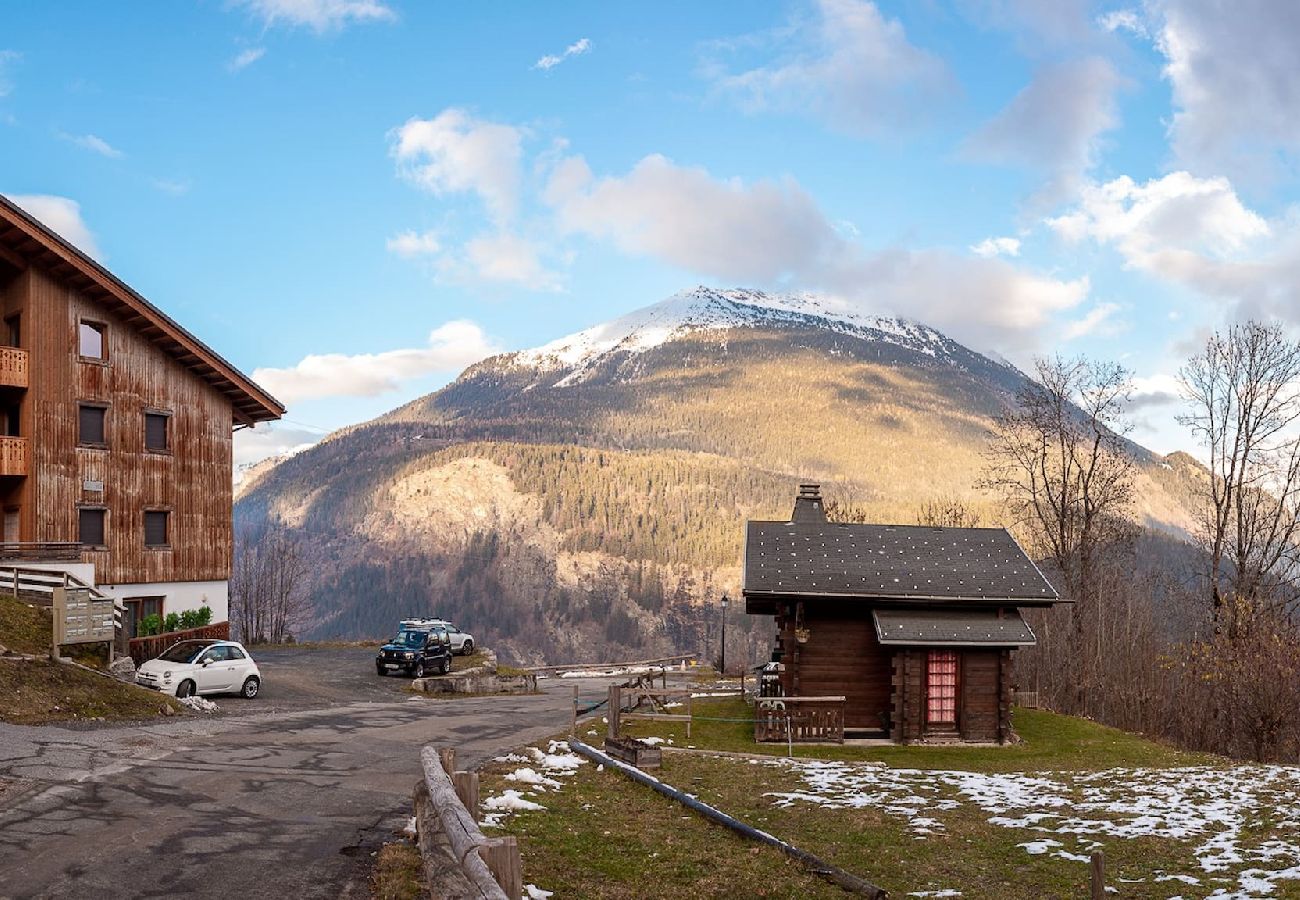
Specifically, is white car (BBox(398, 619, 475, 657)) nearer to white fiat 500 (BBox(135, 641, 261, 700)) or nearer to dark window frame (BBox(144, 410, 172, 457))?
dark window frame (BBox(144, 410, 172, 457))

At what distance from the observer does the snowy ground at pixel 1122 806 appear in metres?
12.4

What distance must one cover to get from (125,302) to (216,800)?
29.8 meters

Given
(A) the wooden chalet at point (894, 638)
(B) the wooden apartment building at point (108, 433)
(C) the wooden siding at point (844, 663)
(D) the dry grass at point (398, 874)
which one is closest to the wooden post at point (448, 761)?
(D) the dry grass at point (398, 874)

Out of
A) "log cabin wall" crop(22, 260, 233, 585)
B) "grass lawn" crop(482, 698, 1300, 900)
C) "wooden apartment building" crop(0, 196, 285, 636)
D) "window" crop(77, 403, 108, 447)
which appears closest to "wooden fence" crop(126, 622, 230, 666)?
"wooden apartment building" crop(0, 196, 285, 636)

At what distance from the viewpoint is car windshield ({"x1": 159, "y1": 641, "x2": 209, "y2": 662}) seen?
2784 centimetres

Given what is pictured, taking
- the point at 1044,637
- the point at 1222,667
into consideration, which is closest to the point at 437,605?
the point at 1044,637

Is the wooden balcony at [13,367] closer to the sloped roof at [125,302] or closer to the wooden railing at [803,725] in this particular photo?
the sloped roof at [125,302]

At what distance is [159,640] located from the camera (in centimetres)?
3600

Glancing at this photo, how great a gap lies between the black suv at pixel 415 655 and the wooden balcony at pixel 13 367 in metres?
16.3

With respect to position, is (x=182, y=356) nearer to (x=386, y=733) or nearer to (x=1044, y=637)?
(x=386, y=733)

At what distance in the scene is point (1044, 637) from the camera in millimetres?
54188

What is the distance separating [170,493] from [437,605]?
147m

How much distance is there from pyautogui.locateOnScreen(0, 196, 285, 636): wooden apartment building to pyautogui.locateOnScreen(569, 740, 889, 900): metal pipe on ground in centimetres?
2393

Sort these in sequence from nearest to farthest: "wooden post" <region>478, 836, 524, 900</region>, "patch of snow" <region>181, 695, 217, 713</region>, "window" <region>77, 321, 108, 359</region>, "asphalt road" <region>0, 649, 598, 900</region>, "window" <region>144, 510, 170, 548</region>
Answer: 1. "wooden post" <region>478, 836, 524, 900</region>
2. "asphalt road" <region>0, 649, 598, 900</region>
3. "patch of snow" <region>181, 695, 217, 713</region>
4. "window" <region>77, 321, 108, 359</region>
5. "window" <region>144, 510, 170, 548</region>
